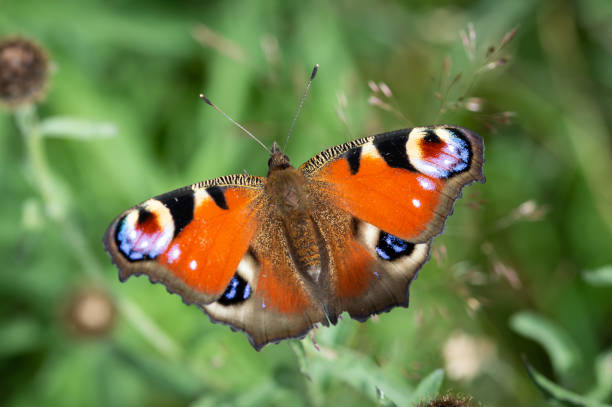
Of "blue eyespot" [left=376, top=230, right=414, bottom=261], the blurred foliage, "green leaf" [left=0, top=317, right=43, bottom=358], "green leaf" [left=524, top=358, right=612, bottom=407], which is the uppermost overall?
"blue eyespot" [left=376, top=230, right=414, bottom=261]

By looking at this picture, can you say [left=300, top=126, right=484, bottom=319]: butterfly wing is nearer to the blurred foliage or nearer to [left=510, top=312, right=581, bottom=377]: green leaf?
the blurred foliage

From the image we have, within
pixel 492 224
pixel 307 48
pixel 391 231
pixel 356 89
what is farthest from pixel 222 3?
pixel 391 231

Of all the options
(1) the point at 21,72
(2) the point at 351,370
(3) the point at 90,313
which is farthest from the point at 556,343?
(1) the point at 21,72

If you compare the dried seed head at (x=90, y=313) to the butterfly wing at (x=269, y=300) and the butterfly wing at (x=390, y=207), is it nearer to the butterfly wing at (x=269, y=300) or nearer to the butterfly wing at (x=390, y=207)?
the butterfly wing at (x=269, y=300)

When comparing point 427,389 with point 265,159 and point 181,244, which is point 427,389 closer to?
point 181,244

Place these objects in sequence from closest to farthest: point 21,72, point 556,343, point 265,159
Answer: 1. point 556,343
2. point 21,72
3. point 265,159

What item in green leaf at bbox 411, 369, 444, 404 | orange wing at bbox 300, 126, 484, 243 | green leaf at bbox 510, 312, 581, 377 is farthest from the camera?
green leaf at bbox 510, 312, 581, 377

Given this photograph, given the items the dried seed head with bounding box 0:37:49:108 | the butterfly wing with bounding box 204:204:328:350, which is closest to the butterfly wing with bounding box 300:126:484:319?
the butterfly wing with bounding box 204:204:328:350

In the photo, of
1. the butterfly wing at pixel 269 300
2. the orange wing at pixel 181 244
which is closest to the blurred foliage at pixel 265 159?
the butterfly wing at pixel 269 300
